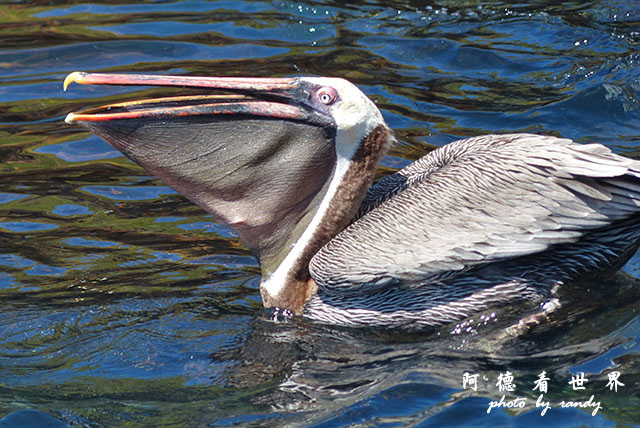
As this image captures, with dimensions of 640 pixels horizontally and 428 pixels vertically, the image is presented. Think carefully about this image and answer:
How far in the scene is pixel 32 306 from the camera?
5.30 metres

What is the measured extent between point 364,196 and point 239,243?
1393 millimetres

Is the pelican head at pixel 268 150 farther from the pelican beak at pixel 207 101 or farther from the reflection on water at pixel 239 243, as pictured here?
the reflection on water at pixel 239 243

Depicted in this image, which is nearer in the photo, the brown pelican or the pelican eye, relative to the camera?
the brown pelican

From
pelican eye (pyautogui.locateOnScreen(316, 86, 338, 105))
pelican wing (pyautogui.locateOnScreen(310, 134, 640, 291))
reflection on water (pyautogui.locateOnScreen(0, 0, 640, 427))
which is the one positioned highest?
pelican eye (pyautogui.locateOnScreen(316, 86, 338, 105))

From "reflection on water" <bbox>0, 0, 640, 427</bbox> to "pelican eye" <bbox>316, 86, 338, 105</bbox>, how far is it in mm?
1221

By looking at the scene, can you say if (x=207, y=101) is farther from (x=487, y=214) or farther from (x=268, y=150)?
(x=487, y=214)

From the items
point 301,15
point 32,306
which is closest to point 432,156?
point 32,306

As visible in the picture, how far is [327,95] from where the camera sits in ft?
16.4

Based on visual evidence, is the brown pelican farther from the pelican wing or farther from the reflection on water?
the reflection on water

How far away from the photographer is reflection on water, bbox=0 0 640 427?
426 cm

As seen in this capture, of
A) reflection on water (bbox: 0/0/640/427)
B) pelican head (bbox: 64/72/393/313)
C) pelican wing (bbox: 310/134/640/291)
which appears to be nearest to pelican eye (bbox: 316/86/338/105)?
pelican head (bbox: 64/72/393/313)

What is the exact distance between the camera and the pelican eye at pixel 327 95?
4992 mm

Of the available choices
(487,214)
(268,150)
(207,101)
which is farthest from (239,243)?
(487,214)

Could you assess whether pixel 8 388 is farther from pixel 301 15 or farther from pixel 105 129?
pixel 301 15
